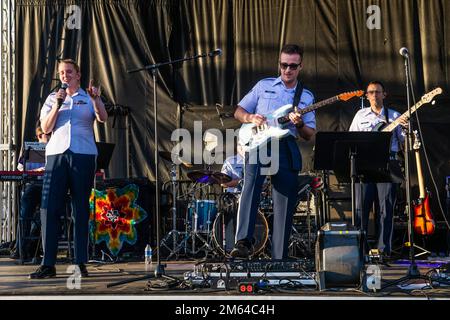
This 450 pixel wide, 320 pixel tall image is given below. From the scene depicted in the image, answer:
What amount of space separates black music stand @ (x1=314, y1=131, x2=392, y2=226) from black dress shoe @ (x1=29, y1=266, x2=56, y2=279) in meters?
2.79

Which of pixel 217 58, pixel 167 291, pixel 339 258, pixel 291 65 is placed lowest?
pixel 167 291

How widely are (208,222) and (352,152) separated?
367 centimetres

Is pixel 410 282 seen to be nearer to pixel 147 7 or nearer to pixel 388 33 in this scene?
pixel 388 33

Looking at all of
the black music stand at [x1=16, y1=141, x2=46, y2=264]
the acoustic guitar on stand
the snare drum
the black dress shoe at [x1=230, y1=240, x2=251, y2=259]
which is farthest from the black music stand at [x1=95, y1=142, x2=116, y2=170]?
the acoustic guitar on stand

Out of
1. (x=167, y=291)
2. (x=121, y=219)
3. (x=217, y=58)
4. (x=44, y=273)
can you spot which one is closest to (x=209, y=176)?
(x=121, y=219)

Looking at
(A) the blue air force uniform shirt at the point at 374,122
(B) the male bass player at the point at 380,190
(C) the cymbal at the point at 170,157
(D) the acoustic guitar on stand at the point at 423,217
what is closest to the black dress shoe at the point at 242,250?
(B) the male bass player at the point at 380,190

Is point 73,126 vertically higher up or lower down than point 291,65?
lower down

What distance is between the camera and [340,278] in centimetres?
585

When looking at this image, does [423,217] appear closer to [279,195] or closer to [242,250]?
[279,195]

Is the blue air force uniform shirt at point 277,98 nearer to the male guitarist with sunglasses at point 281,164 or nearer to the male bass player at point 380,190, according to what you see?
the male guitarist with sunglasses at point 281,164

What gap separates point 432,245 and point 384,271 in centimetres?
343

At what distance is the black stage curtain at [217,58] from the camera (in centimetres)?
1122

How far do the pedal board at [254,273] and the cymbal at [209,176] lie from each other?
131 inches

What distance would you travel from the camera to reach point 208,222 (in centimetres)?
1030
